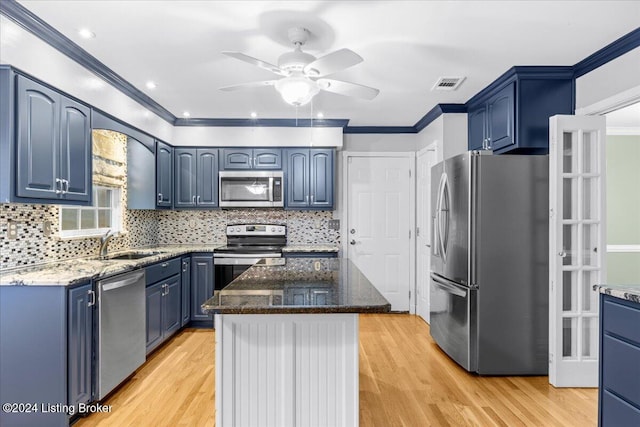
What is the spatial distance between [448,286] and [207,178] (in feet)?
10.0

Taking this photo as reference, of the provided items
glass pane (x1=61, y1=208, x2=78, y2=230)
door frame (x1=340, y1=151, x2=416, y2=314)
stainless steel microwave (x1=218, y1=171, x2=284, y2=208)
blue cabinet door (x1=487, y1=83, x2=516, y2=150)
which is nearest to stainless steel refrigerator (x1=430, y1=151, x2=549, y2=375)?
blue cabinet door (x1=487, y1=83, x2=516, y2=150)

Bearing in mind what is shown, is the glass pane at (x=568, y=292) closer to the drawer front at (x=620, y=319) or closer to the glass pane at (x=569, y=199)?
the glass pane at (x=569, y=199)

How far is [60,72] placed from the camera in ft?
8.00

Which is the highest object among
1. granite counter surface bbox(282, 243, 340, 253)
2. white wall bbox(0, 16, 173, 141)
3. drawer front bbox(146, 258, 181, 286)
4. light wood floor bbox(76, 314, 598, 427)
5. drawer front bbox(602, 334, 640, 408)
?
white wall bbox(0, 16, 173, 141)

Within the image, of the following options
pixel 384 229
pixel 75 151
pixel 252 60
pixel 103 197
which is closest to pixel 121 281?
pixel 75 151

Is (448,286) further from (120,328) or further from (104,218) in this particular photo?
(104,218)

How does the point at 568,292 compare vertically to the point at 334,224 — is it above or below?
below

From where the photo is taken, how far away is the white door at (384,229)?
482cm

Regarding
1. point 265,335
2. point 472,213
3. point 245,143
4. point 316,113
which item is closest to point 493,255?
point 472,213

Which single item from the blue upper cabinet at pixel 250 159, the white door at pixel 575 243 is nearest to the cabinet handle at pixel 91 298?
the blue upper cabinet at pixel 250 159

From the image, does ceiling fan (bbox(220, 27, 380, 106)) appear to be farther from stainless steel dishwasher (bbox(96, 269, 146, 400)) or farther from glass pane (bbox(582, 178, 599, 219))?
glass pane (bbox(582, 178, 599, 219))

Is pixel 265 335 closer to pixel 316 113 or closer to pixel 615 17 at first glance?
pixel 615 17

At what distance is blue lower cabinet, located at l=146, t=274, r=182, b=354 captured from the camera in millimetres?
3213

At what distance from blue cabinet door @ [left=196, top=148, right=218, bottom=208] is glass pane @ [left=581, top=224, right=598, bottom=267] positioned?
12.3 ft
